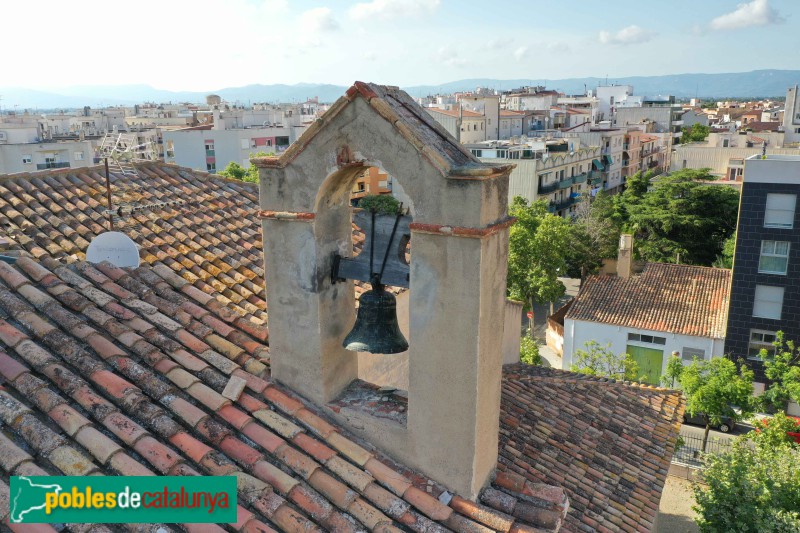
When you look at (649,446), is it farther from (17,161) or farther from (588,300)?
(17,161)

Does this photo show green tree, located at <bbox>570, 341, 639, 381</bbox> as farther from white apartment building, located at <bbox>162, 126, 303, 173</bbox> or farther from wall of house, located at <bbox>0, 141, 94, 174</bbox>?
white apartment building, located at <bbox>162, 126, 303, 173</bbox>

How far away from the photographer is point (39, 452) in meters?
4.06

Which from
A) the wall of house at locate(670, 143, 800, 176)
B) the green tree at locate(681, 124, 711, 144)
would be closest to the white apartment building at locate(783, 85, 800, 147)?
the green tree at locate(681, 124, 711, 144)

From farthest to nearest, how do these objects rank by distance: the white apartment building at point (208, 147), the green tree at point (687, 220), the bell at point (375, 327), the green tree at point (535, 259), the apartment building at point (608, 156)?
the apartment building at point (608, 156)
the white apartment building at point (208, 147)
the green tree at point (687, 220)
the green tree at point (535, 259)
the bell at point (375, 327)

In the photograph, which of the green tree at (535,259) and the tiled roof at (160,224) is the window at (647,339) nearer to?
the green tree at (535,259)

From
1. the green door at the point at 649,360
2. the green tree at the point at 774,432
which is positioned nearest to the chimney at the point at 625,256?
the green door at the point at 649,360

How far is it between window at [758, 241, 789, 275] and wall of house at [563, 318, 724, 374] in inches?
139

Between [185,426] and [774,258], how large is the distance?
26.9m

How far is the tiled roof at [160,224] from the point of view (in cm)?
745

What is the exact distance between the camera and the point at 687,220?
41562mm

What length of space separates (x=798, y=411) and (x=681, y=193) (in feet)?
70.9

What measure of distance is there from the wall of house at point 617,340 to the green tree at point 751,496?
14.9 m

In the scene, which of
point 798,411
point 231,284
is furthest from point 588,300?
point 231,284

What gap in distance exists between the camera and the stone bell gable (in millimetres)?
4449
